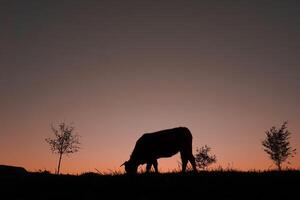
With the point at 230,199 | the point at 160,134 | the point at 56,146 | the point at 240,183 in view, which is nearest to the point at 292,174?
the point at 240,183

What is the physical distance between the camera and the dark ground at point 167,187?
9797 mm

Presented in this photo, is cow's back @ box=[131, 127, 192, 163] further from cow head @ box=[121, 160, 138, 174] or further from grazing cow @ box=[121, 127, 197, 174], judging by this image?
cow head @ box=[121, 160, 138, 174]

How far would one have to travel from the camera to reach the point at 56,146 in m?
59.8

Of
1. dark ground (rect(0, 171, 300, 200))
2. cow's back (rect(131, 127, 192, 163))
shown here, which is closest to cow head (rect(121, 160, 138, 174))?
cow's back (rect(131, 127, 192, 163))

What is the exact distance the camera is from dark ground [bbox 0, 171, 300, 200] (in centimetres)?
980

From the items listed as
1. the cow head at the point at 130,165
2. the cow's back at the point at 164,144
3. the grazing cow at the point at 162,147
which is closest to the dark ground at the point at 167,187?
the grazing cow at the point at 162,147

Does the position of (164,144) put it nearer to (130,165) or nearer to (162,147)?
(162,147)

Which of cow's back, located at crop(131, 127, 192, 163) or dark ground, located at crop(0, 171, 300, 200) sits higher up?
cow's back, located at crop(131, 127, 192, 163)

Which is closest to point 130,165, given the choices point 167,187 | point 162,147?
point 162,147

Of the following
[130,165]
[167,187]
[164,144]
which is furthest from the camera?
[130,165]

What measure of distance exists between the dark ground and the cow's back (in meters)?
9.20

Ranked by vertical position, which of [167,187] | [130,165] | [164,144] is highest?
[164,144]

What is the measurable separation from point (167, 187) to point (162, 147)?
12028 millimetres

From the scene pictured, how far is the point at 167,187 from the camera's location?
10609mm
